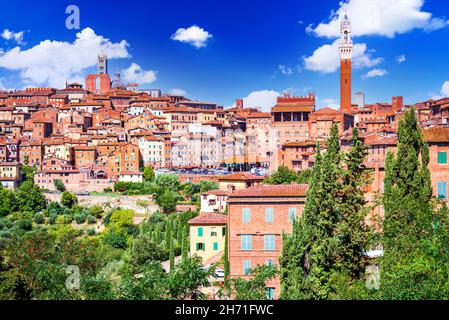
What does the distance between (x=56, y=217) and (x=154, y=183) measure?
685 cm

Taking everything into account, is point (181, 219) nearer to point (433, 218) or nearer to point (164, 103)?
point (433, 218)

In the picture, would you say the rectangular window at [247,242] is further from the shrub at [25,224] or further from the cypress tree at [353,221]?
the shrub at [25,224]

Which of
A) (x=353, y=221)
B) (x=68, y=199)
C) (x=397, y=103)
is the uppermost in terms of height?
(x=397, y=103)

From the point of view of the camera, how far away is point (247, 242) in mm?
15023

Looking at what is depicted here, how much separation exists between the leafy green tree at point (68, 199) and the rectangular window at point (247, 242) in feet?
85.8

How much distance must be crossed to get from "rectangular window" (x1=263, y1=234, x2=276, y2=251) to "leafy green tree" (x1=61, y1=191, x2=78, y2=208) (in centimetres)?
2643

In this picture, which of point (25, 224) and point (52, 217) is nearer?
point (25, 224)

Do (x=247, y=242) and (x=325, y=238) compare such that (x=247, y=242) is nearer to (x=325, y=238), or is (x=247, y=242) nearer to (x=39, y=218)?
(x=325, y=238)

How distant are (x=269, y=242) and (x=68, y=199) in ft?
87.2

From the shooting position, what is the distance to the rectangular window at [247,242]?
15.0 m

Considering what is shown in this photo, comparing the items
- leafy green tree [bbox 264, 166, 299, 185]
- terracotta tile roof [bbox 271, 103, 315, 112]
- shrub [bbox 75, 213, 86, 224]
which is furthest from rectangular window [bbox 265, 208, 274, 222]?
terracotta tile roof [bbox 271, 103, 315, 112]

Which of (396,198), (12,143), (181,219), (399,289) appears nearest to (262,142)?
(12,143)

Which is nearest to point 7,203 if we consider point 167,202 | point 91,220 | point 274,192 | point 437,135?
point 91,220

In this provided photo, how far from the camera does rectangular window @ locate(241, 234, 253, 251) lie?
49.2 ft
